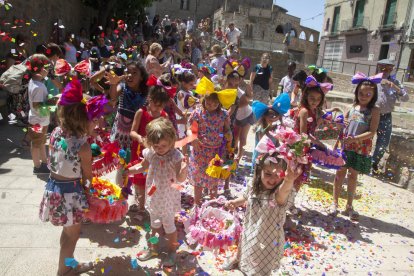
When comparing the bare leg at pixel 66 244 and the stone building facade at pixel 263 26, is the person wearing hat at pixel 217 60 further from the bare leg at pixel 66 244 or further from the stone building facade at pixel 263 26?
the stone building facade at pixel 263 26

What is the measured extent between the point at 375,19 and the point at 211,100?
1095 inches

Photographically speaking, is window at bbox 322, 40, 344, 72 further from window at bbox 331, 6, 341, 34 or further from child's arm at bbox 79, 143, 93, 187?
child's arm at bbox 79, 143, 93, 187

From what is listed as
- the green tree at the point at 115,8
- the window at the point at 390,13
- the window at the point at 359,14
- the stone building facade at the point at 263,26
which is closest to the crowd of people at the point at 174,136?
the green tree at the point at 115,8

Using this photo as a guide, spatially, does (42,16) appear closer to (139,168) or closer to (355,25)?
(139,168)

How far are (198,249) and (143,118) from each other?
58.8 inches

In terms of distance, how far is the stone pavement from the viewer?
2893mm

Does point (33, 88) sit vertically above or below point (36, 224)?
above

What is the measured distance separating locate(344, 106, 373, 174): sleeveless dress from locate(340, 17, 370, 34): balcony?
26893 millimetres

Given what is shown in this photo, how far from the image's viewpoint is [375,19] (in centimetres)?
2609

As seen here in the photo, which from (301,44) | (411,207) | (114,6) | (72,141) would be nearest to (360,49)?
(301,44)

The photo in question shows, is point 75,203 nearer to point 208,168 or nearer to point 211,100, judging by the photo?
point 208,168

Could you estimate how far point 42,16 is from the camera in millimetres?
9203

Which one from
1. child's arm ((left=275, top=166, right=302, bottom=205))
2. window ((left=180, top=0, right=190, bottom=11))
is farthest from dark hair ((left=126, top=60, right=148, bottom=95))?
window ((left=180, top=0, right=190, bottom=11))

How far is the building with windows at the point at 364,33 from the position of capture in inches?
902
